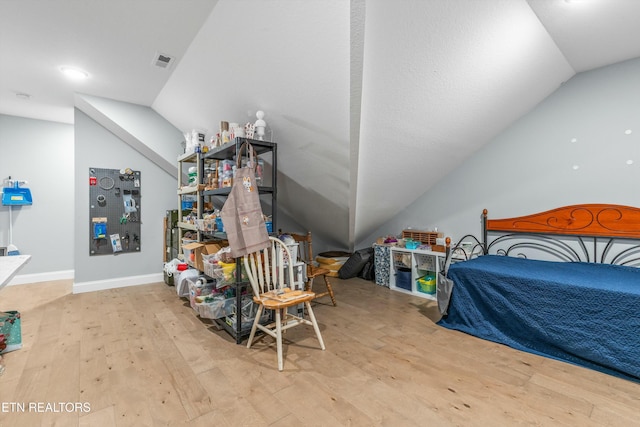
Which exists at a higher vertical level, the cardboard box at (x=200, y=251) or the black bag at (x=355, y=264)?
the cardboard box at (x=200, y=251)

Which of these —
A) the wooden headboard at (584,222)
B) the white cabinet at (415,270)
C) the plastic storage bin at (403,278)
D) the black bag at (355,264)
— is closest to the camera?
the wooden headboard at (584,222)

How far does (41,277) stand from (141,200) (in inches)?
74.5

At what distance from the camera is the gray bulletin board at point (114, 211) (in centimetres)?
387

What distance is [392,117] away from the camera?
7.68 ft

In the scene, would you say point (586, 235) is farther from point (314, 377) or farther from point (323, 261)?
point (323, 261)

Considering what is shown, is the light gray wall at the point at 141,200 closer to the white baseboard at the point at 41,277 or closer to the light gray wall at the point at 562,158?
the white baseboard at the point at 41,277

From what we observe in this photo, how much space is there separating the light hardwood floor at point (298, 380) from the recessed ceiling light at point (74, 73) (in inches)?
96.3

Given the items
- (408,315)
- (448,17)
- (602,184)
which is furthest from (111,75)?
(602,184)

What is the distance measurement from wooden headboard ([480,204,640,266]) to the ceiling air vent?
12.0 feet

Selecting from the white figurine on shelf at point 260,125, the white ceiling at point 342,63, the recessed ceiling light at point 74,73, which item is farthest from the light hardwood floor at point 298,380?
the recessed ceiling light at point 74,73

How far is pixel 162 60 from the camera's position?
8.95 ft

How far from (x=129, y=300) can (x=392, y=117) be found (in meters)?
3.50

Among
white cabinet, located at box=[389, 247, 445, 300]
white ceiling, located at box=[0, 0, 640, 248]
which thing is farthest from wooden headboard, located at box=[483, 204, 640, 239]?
white ceiling, located at box=[0, 0, 640, 248]

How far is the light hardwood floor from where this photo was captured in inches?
59.9
